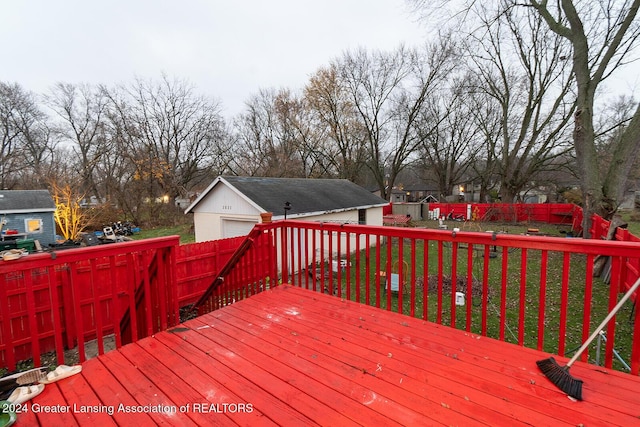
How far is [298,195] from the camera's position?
11.3 m

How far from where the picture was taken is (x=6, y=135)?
2106 centimetres

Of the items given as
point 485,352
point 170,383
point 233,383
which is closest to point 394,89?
point 485,352

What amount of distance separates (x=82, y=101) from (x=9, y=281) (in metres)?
27.2

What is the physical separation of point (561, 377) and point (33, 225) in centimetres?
1982

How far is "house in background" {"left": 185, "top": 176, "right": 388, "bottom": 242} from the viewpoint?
955 cm

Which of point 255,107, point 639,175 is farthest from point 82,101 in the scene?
point 639,175

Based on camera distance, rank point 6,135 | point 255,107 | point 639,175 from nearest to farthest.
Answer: point 639,175, point 6,135, point 255,107

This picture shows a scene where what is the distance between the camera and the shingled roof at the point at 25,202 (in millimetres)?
13219

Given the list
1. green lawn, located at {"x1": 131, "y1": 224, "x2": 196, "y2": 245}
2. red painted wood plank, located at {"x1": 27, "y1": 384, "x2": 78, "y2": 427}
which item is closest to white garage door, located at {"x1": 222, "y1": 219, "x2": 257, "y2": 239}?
green lawn, located at {"x1": 131, "y1": 224, "x2": 196, "y2": 245}

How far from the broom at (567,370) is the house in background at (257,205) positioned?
302 inches

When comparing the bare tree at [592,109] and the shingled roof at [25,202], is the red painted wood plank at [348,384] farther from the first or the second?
the shingled roof at [25,202]

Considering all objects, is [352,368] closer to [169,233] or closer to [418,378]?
[418,378]

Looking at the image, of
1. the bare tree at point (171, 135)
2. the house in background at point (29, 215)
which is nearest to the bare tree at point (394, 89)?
the bare tree at point (171, 135)

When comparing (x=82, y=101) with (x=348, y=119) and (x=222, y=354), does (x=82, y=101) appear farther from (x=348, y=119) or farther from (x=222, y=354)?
(x=222, y=354)
